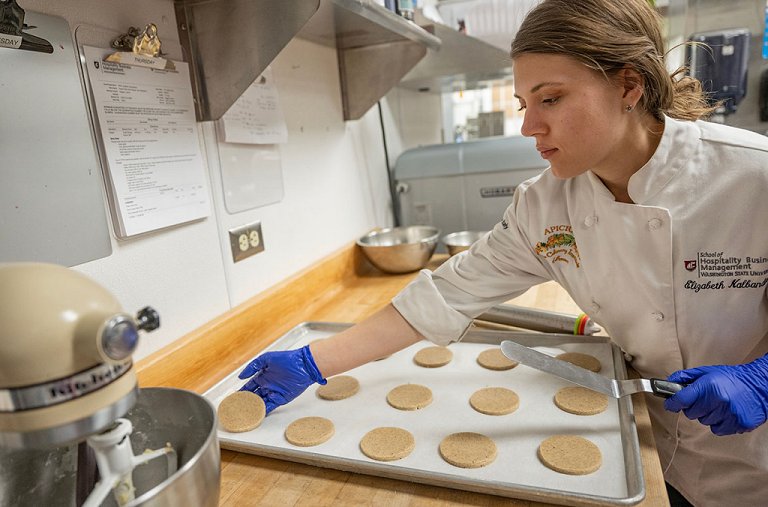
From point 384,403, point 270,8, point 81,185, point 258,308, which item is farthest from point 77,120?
point 384,403

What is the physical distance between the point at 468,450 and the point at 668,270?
18.9 inches

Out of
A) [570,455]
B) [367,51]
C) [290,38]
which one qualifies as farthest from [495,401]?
[367,51]

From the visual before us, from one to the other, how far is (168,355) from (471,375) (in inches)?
24.5

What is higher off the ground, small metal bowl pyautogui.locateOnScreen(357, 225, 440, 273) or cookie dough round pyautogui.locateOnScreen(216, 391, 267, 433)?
small metal bowl pyautogui.locateOnScreen(357, 225, 440, 273)

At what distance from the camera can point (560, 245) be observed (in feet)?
3.38

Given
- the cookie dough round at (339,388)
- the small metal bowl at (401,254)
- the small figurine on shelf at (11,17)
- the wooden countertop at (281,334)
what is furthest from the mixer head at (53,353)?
the small metal bowl at (401,254)

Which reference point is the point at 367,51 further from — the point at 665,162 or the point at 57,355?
the point at 57,355

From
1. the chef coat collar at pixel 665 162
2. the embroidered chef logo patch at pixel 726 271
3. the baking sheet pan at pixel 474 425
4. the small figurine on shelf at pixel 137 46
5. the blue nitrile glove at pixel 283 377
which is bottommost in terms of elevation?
the baking sheet pan at pixel 474 425

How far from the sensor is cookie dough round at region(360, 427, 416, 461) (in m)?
0.77

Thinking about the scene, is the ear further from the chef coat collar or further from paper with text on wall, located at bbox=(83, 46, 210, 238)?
paper with text on wall, located at bbox=(83, 46, 210, 238)

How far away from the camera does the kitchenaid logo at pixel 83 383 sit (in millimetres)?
384

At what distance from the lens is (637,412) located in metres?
0.84

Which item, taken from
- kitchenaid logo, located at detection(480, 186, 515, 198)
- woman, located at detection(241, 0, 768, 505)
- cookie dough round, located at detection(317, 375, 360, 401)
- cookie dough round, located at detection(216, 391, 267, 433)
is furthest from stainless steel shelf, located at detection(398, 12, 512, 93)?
cookie dough round, located at detection(216, 391, 267, 433)

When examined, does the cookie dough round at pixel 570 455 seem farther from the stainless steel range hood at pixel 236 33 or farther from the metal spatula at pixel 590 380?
the stainless steel range hood at pixel 236 33
